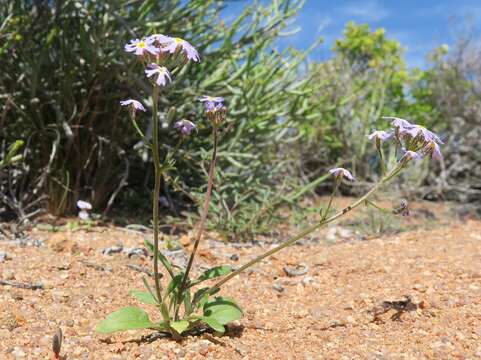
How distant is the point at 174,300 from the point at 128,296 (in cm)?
56

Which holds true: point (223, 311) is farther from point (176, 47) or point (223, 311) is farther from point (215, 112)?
point (176, 47)

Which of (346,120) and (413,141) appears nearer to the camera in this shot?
(413,141)


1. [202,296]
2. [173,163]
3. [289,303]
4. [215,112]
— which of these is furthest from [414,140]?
[289,303]

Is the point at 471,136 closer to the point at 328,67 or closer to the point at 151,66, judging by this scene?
the point at 328,67

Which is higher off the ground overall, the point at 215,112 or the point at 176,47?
the point at 176,47

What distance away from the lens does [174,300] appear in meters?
2.10

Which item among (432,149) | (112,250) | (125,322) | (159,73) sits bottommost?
(112,250)

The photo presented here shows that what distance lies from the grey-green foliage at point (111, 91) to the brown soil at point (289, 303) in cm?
93

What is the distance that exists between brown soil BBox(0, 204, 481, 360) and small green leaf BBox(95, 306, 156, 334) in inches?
3.2

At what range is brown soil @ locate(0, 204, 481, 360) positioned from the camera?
2.01 m

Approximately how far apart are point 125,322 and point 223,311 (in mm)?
333

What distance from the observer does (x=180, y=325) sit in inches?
77.8

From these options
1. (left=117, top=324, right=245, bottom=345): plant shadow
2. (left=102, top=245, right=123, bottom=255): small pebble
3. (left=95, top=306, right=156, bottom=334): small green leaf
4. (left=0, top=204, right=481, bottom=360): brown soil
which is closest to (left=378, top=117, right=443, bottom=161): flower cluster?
(left=0, top=204, right=481, bottom=360): brown soil

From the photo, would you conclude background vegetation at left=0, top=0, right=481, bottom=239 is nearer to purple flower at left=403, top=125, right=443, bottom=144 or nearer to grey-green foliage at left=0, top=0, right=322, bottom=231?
grey-green foliage at left=0, top=0, right=322, bottom=231
